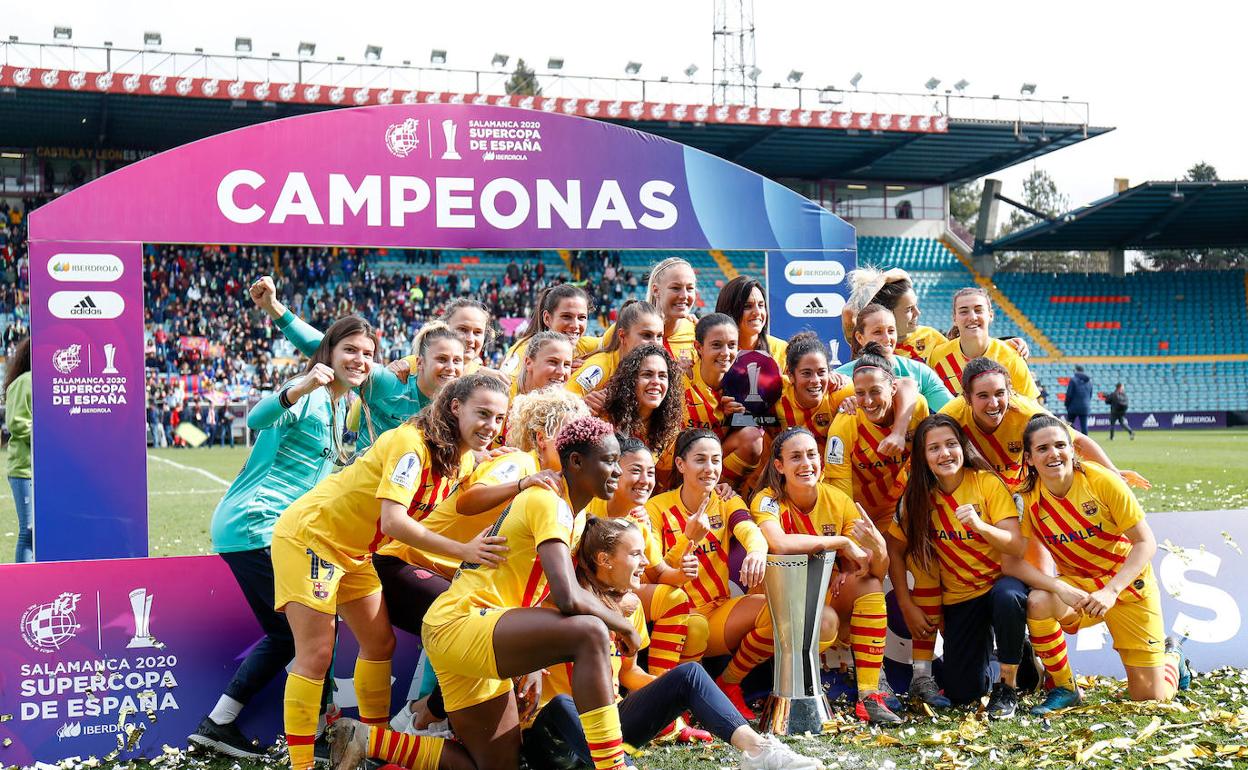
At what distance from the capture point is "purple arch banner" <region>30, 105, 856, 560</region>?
611cm

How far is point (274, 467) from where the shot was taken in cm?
501

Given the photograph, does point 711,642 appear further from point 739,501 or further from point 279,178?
point 279,178

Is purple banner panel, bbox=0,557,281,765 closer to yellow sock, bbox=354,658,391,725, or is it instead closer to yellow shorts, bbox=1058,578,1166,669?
yellow sock, bbox=354,658,391,725

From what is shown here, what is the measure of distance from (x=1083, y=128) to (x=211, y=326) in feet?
76.0

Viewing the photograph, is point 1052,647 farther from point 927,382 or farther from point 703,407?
point 703,407

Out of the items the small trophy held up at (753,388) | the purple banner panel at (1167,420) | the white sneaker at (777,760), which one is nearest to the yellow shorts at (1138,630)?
the small trophy held up at (753,388)

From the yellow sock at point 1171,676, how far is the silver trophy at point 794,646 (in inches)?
64.4

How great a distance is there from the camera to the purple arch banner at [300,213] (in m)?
6.11

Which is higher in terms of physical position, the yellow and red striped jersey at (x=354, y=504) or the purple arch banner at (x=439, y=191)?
the purple arch banner at (x=439, y=191)

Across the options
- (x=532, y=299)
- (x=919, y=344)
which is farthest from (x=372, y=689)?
(x=532, y=299)

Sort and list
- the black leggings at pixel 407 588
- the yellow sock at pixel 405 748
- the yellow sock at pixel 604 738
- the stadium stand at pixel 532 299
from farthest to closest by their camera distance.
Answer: the stadium stand at pixel 532 299, the black leggings at pixel 407 588, the yellow sock at pixel 405 748, the yellow sock at pixel 604 738

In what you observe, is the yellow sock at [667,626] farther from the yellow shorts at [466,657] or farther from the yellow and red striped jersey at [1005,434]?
the yellow and red striped jersey at [1005,434]

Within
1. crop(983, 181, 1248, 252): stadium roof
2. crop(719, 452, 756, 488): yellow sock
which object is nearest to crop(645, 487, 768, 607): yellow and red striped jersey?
crop(719, 452, 756, 488): yellow sock

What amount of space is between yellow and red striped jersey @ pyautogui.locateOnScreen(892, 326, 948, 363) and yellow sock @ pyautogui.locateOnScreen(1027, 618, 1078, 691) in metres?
1.97
